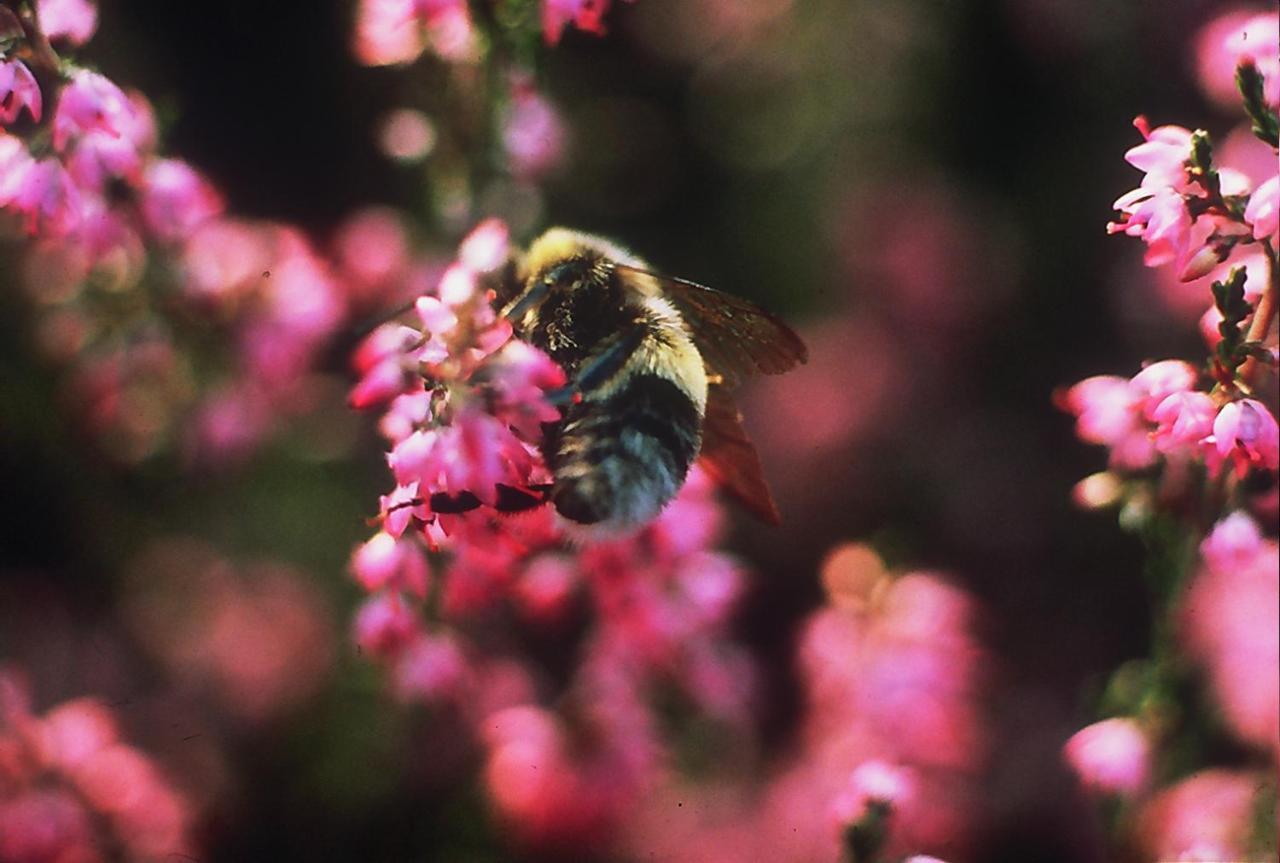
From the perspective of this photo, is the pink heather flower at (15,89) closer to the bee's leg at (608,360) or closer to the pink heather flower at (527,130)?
the bee's leg at (608,360)

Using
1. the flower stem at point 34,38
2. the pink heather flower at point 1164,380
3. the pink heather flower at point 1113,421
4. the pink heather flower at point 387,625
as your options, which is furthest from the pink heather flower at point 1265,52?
the flower stem at point 34,38

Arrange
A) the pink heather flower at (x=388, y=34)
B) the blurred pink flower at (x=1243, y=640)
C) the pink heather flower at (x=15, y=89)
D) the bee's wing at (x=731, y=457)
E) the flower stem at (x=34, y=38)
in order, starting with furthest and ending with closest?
1. the blurred pink flower at (x=1243, y=640)
2. the pink heather flower at (x=388, y=34)
3. the bee's wing at (x=731, y=457)
4. the flower stem at (x=34, y=38)
5. the pink heather flower at (x=15, y=89)

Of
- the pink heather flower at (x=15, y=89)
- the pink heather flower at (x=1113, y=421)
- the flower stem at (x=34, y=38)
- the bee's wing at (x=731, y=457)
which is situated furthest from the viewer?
the pink heather flower at (x=1113, y=421)

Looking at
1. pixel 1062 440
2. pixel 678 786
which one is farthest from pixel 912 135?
pixel 678 786

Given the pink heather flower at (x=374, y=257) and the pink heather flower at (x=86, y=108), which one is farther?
the pink heather flower at (x=374, y=257)

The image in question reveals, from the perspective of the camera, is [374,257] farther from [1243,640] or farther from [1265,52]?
[1243,640]

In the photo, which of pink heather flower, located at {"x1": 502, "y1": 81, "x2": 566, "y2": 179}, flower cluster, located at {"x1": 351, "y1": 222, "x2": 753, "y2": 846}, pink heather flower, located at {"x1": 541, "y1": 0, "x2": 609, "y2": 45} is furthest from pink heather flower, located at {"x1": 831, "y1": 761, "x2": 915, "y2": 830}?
pink heather flower, located at {"x1": 502, "y1": 81, "x2": 566, "y2": 179}

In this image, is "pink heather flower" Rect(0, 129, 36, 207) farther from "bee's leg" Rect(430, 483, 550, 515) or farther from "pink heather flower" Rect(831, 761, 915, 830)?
"pink heather flower" Rect(831, 761, 915, 830)

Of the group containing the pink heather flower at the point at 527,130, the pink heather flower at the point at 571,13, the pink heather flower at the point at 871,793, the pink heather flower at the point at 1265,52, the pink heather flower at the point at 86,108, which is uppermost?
the pink heather flower at the point at 527,130
